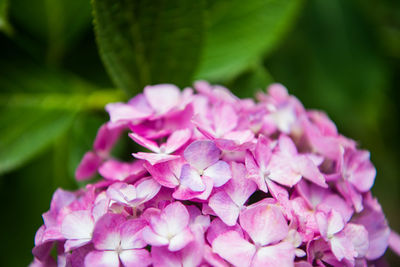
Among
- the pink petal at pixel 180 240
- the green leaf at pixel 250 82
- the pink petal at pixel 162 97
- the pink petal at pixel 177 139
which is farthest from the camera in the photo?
the green leaf at pixel 250 82

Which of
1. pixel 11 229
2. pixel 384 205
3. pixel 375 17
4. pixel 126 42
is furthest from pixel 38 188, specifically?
pixel 384 205

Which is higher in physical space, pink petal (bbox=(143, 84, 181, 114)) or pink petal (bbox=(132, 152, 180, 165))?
pink petal (bbox=(143, 84, 181, 114))

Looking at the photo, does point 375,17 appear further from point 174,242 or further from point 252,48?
point 174,242

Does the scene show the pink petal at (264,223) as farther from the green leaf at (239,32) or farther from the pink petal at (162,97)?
the green leaf at (239,32)

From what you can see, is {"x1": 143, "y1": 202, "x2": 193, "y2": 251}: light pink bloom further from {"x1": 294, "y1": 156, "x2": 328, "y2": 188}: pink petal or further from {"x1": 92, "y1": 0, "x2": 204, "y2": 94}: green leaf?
{"x1": 92, "y1": 0, "x2": 204, "y2": 94}: green leaf

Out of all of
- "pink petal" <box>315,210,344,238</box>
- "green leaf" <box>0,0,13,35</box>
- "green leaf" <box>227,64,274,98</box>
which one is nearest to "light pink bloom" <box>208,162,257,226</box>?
"pink petal" <box>315,210,344,238</box>

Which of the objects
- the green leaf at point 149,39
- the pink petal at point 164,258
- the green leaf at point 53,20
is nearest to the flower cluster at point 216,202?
the pink petal at point 164,258
